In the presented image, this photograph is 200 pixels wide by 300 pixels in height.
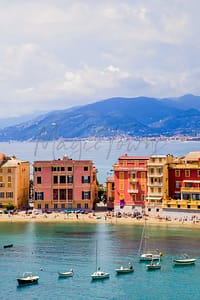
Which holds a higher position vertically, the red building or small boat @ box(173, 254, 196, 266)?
the red building

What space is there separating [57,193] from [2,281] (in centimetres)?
3580

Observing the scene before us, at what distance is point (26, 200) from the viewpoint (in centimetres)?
9006

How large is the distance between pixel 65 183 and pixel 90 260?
29.1 m

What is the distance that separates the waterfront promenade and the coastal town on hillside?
1.34m

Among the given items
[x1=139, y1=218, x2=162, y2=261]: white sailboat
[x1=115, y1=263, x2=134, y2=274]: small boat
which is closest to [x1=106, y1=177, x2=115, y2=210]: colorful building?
[x1=139, y1=218, x2=162, y2=261]: white sailboat

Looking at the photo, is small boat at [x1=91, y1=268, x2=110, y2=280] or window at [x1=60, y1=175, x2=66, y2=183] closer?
small boat at [x1=91, y1=268, x2=110, y2=280]

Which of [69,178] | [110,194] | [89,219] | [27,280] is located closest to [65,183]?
[69,178]

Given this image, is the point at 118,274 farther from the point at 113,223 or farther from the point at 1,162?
the point at 1,162

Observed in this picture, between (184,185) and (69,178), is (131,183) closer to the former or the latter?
(184,185)

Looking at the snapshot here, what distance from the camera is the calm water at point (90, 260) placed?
45.9m

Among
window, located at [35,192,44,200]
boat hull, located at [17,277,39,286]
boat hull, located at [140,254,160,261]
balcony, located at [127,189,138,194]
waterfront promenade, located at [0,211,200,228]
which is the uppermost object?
balcony, located at [127,189,138,194]

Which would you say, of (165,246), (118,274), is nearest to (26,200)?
(165,246)

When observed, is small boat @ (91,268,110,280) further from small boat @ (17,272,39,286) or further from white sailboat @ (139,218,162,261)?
white sailboat @ (139,218,162,261)

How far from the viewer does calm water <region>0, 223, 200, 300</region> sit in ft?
151
